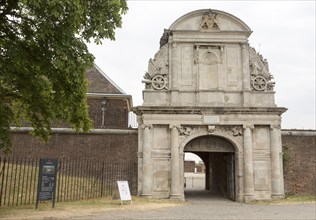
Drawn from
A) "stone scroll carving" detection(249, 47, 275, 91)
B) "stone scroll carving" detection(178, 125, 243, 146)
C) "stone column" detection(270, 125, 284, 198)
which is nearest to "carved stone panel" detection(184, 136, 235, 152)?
"stone scroll carving" detection(178, 125, 243, 146)

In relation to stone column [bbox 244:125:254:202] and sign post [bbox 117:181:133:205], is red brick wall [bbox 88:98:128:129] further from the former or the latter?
stone column [bbox 244:125:254:202]

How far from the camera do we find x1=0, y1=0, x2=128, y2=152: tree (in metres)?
8.26

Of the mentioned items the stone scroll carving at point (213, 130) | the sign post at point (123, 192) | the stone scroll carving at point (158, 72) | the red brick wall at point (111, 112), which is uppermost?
the stone scroll carving at point (158, 72)

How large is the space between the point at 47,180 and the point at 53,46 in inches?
232

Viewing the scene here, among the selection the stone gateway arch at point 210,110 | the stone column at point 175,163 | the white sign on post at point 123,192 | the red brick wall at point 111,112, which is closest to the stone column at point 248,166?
the stone gateway arch at point 210,110

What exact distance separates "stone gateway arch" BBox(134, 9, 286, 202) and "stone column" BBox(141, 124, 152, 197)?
5cm

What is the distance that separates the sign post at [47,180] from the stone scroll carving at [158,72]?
7.02m

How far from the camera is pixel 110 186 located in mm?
17578

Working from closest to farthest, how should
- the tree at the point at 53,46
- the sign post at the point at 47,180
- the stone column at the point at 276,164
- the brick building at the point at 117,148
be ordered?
the tree at the point at 53,46 → the sign post at the point at 47,180 → the stone column at the point at 276,164 → the brick building at the point at 117,148

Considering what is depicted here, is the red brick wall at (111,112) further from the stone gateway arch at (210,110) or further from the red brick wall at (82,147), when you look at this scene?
the stone gateway arch at (210,110)

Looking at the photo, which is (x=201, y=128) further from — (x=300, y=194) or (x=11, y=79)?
(x=11, y=79)

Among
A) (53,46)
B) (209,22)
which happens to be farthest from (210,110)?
(53,46)

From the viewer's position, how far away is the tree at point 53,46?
826 centimetres

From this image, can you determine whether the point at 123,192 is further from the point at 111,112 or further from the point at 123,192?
the point at 111,112
